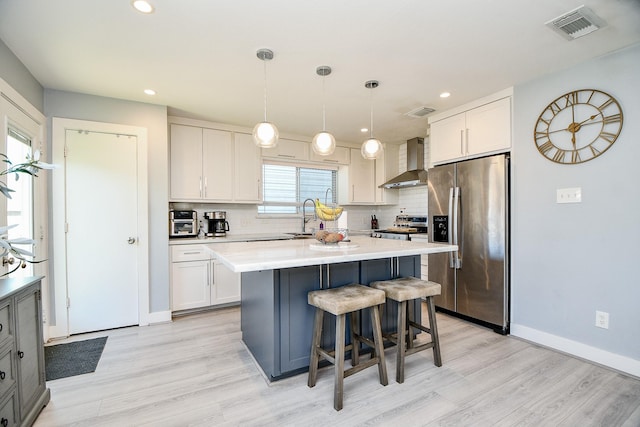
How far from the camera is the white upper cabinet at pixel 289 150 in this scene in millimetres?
4398

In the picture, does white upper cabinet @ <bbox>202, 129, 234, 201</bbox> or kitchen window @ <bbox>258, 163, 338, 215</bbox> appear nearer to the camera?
white upper cabinet @ <bbox>202, 129, 234, 201</bbox>

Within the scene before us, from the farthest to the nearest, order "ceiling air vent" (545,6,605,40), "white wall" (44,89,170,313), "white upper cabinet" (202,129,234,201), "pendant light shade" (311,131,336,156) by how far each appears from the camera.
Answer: "white upper cabinet" (202,129,234,201)
"white wall" (44,89,170,313)
"pendant light shade" (311,131,336,156)
"ceiling air vent" (545,6,605,40)

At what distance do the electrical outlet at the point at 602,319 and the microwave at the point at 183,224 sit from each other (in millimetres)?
4101

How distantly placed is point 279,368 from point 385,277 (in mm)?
1129

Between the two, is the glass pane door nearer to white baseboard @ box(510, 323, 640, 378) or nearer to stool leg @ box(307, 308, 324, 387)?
stool leg @ box(307, 308, 324, 387)

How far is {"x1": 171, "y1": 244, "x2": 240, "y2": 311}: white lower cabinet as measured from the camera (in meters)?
3.49

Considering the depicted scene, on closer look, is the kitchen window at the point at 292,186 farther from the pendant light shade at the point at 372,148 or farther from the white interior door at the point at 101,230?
the pendant light shade at the point at 372,148

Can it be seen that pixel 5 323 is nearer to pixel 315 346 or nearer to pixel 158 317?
pixel 315 346

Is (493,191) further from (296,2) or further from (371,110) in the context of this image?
(296,2)

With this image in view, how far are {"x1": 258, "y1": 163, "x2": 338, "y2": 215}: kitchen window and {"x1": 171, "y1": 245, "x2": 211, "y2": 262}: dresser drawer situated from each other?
120cm

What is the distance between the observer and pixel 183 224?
379 cm

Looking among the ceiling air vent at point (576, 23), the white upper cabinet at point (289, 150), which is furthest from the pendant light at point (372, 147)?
the white upper cabinet at point (289, 150)

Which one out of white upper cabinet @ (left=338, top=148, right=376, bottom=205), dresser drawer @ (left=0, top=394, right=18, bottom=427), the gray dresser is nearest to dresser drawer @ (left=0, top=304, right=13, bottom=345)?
the gray dresser

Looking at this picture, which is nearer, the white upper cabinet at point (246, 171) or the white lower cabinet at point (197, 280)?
the white lower cabinet at point (197, 280)
